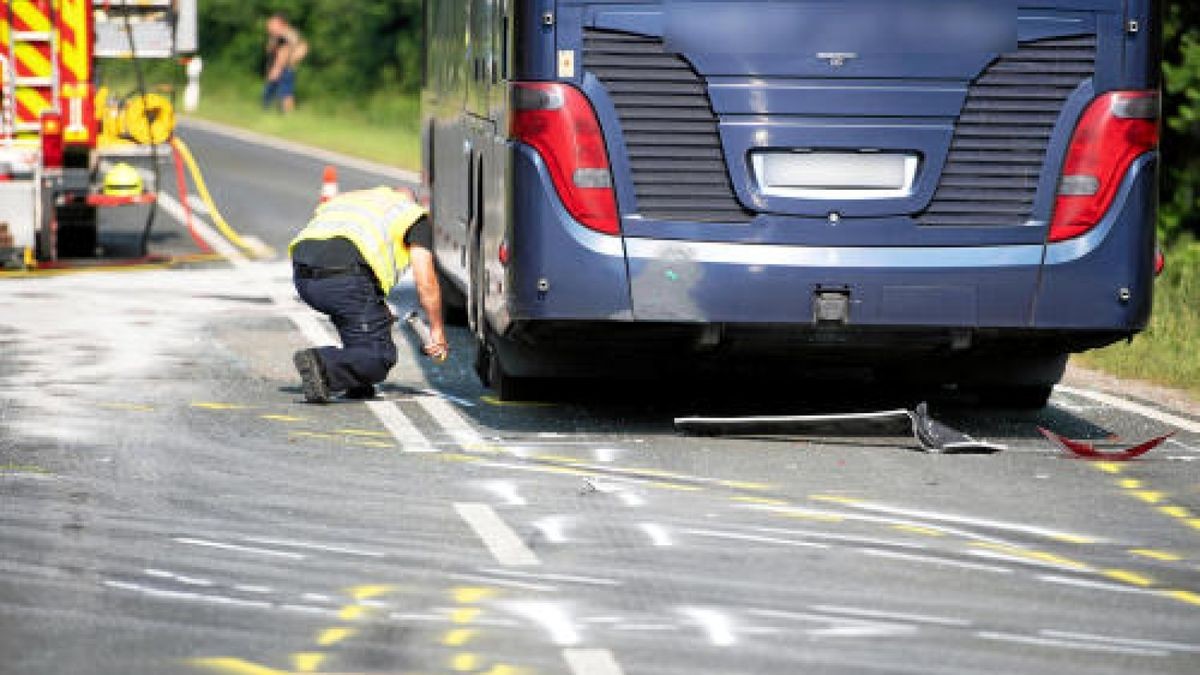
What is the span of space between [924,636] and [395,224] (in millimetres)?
6326

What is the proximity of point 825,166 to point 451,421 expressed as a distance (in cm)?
207

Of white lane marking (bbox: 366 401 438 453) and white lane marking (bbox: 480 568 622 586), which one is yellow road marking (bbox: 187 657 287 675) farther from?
white lane marking (bbox: 366 401 438 453)

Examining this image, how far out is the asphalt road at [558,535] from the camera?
752 cm

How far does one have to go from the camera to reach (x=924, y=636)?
25.2 feet

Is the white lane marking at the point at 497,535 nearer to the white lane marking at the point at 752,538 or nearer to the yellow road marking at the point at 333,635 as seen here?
the white lane marking at the point at 752,538

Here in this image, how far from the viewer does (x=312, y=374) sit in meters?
13.0

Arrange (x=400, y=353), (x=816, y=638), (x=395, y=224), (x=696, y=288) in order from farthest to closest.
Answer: (x=400, y=353), (x=395, y=224), (x=696, y=288), (x=816, y=638)

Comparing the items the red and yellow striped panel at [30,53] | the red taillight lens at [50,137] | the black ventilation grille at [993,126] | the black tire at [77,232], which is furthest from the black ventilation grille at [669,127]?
the black tire at [77,232]

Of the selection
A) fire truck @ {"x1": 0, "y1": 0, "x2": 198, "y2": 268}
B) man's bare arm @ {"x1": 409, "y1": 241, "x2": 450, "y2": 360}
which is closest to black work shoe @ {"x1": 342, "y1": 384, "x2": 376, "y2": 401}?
man's bare arm @ {"x1": 409, "y1": 241, "x2": 450, "y2": 360}

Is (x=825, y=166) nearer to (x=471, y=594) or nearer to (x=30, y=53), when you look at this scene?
(x=471, y=594)

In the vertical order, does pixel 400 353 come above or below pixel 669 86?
below

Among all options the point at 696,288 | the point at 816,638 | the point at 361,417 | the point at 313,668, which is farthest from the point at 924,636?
the point at 361,417

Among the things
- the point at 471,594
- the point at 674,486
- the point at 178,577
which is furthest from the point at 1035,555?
the point at 178,577

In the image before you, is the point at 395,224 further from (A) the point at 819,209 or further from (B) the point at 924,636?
(B) the point at 924,636
